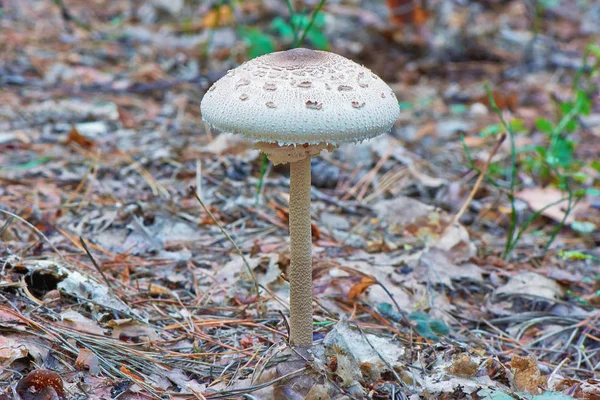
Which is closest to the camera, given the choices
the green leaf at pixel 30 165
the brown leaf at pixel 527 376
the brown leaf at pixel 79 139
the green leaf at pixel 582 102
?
the brown leaf at pixel 527 376

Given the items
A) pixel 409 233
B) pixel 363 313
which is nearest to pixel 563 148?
pixel 409 233

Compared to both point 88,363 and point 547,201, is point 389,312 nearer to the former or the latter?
point 88,363

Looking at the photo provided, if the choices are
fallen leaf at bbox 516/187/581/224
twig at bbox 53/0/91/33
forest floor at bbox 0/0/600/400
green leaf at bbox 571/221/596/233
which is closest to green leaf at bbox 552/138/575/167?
forest floor at bbox 0/0/600/400

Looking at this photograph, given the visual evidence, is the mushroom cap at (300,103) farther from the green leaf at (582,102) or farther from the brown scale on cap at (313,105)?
the green leaf at (582,102)

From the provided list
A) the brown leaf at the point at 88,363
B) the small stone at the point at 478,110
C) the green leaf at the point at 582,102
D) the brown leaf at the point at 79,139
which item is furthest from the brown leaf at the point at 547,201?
the brown leaf at the point at 79,139

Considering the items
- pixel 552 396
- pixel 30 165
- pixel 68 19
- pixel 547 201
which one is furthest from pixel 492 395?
pixel 68 19
